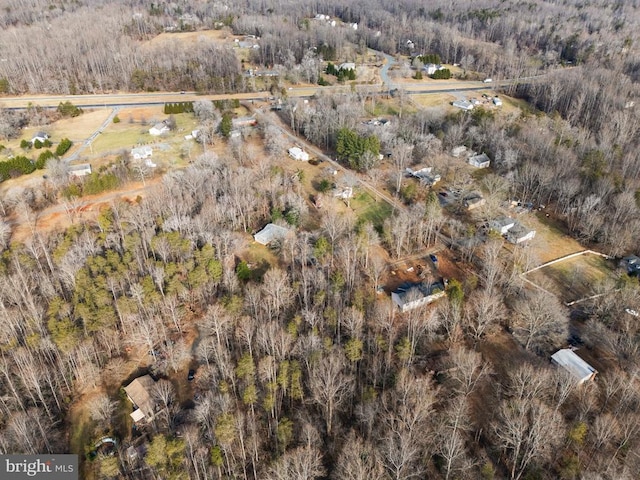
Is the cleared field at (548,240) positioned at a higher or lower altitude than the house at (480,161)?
lower

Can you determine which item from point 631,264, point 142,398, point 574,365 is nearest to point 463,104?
point 631,264

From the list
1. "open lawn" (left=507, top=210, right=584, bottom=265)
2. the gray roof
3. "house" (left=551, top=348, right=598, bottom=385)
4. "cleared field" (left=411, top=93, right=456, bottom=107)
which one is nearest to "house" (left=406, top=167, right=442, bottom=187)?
"open lawn" (left=507, top=210, right=584, bottom=265)

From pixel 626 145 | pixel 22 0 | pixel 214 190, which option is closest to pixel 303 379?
pixel 214 190

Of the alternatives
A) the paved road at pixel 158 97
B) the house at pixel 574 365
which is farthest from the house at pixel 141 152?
the house at pixel 574 365

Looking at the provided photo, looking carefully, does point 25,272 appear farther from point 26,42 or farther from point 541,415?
point 26,42

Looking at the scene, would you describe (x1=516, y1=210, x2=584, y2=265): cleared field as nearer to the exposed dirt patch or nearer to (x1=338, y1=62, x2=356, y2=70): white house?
the exposed dirt patch

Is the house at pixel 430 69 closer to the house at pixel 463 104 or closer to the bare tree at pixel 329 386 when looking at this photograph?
the house at pixel 463 104
